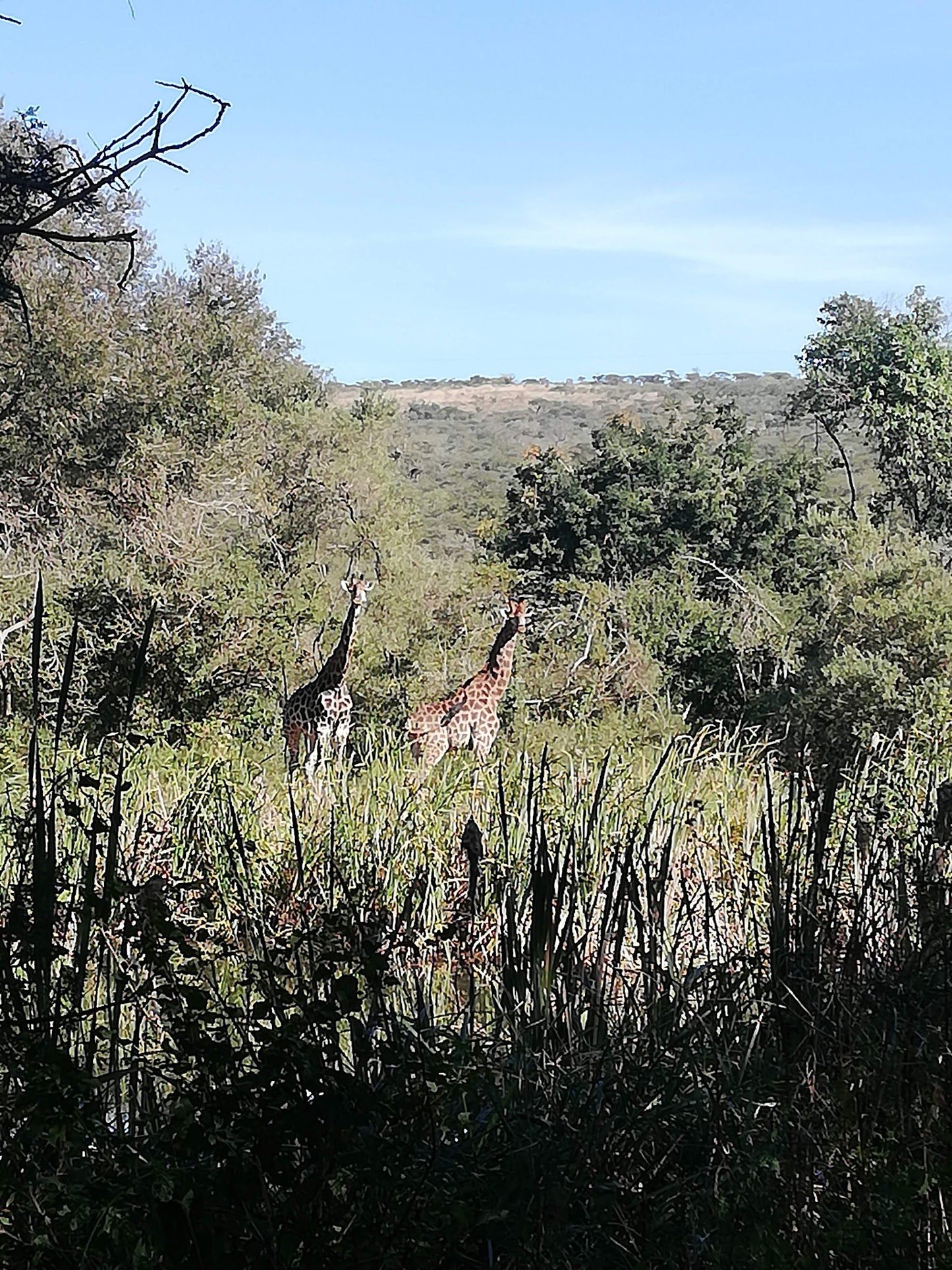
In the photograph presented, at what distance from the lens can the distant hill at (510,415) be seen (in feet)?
47.4

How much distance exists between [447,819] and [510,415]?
18131 millimetres

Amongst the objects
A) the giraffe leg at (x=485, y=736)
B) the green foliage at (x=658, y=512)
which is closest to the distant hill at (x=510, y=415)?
the green foliage at (x=658, y=512)

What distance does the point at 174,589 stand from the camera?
720 cm

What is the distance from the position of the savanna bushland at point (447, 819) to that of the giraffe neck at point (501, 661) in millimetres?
447

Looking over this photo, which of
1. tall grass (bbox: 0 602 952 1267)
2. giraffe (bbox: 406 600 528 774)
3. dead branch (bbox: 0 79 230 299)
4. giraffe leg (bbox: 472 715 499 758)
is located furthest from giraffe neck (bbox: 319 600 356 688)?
dead branch (bbox: 0 79 230 299)

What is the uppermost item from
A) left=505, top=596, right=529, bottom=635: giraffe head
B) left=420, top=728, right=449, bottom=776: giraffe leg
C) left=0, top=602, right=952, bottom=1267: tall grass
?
left=505, top=596, right=529, bottom=635: giraffe head

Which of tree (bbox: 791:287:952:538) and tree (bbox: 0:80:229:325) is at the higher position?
tree (bbox: 791:287:952:538)

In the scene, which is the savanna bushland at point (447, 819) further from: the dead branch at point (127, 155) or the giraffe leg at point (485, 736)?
the giraffe leg at point (485, 736)

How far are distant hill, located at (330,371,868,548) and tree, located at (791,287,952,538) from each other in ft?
5.92

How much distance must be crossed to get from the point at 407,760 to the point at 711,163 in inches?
628

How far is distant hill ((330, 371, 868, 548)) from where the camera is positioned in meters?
14.4

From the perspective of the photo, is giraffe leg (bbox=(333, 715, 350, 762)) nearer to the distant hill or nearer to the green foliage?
the green foliage

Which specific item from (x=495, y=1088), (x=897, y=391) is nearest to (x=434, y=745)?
(x=495, y=1088)

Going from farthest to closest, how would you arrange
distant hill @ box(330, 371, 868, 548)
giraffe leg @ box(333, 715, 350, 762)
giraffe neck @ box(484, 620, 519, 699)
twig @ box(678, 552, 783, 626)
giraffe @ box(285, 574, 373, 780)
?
distant hill @ box(330, 371, 868, 548) → twig @ box(678, 552, 783, 626) → giraffe neck @ box(484, 620, 519, 699) → giraffe @ box(285, 574, 373, 780) → giraffe leg @ box(333, 715, 350, 762)
